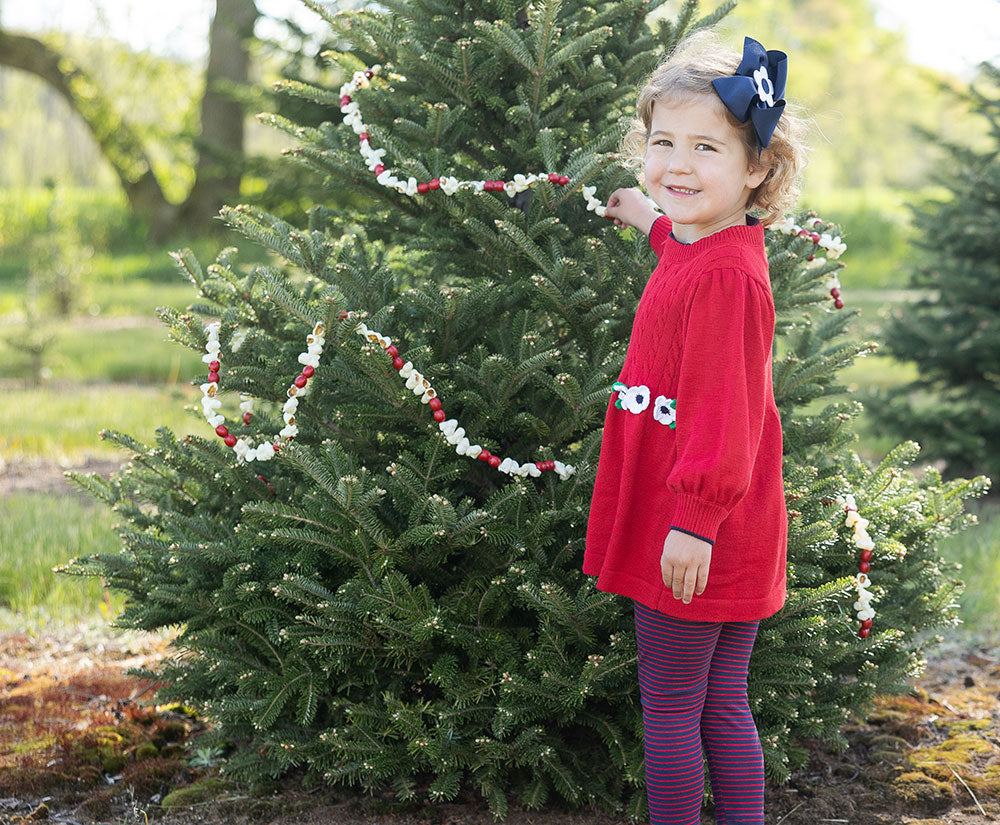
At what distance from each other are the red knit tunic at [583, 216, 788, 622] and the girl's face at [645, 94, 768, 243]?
0.08m

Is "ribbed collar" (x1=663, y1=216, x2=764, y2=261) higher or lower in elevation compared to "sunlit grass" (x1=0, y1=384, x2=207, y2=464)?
higher

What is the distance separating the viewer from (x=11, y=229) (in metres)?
22.0

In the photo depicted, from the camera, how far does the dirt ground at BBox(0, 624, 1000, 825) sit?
2.76 meters

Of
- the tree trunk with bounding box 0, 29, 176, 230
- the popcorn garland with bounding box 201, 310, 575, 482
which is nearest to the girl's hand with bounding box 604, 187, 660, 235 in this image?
the popcorn garland with bounding box 201, 310, 575, 482

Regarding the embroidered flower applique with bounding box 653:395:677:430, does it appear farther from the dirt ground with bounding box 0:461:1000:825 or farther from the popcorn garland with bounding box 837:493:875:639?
the dirt ground with bounding box 0:461:1000:825

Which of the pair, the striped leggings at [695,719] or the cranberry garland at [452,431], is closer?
the striped leggings at [695,719]

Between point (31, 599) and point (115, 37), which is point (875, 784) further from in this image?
point (115, 37)

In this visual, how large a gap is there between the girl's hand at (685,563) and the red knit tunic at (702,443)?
0.09 ft

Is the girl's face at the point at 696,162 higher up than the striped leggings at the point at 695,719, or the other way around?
the girl's face at the point at 696,162

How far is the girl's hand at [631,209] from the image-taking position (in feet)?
8.74

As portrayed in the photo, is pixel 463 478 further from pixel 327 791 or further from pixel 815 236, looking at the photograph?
pixel 815 236

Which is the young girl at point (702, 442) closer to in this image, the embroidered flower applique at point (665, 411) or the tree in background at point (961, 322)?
the embroidered flower applique at point (665, 411)

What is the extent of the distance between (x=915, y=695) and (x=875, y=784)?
32.8 inches

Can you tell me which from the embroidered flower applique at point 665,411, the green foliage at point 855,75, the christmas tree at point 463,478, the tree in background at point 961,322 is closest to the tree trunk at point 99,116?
the tree in background at point 961,322
